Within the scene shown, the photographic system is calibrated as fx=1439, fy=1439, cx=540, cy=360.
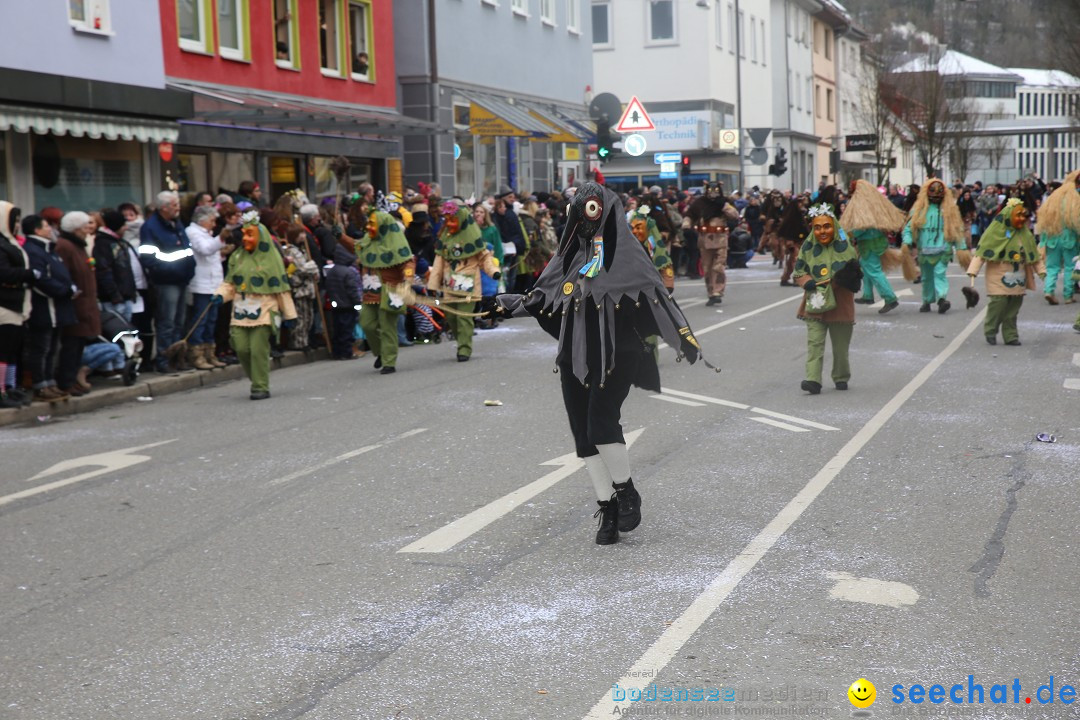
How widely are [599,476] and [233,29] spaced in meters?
18.5

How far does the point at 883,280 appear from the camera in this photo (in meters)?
19.8

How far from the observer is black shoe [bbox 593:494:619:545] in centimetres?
716

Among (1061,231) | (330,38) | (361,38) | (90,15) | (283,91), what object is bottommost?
(1061,231)

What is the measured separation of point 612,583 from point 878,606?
117 cm

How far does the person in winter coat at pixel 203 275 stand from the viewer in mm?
15000

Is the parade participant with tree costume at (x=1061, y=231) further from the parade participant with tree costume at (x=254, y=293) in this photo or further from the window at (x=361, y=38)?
the window at (x=361, y=38)

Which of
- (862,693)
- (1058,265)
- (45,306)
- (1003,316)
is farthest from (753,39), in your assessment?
(862,693)

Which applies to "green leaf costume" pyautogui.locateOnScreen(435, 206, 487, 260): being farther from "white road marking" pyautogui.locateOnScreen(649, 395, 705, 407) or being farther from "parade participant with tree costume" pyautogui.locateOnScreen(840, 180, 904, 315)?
"parade participant with tree costume" pyautogui.locateOnScreen(840, 180, 904, 315)

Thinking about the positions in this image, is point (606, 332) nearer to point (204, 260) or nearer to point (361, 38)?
point (204, 260)

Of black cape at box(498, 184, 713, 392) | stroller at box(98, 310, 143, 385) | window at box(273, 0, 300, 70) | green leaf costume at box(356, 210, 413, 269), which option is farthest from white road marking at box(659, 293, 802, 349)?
window at box(273, 0, 300, 70)

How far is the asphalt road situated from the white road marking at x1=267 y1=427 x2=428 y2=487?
0.10 feet

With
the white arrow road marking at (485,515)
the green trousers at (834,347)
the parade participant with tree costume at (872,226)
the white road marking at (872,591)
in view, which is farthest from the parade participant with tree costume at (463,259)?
the white road marking at (872,591)

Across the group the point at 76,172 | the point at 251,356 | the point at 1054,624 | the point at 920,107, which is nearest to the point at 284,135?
the point at 76,172

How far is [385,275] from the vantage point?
15242 millimetres
